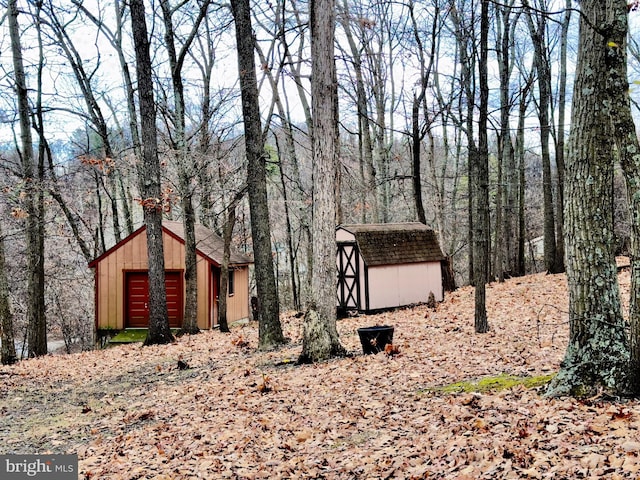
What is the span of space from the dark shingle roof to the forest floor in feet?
26.1

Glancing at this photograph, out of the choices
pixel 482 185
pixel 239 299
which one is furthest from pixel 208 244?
pixel 482 185

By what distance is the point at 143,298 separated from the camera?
66.1ft

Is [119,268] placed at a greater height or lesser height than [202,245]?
lesser

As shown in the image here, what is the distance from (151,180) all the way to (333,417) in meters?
9.92

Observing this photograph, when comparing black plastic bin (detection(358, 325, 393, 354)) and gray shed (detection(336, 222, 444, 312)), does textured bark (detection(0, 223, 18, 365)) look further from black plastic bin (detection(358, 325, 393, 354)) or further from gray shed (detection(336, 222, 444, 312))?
gray shed (detection(336, 222, 444, 312))

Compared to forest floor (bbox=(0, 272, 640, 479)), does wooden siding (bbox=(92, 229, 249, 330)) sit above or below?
above

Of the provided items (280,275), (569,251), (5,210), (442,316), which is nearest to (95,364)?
(5,210)

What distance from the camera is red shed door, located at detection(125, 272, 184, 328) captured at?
19.9 meters

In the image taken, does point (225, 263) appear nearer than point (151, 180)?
No

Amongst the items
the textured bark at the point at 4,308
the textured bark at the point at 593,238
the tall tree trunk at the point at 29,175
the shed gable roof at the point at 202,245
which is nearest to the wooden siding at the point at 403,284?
the shed gable roof at the point at 202,245

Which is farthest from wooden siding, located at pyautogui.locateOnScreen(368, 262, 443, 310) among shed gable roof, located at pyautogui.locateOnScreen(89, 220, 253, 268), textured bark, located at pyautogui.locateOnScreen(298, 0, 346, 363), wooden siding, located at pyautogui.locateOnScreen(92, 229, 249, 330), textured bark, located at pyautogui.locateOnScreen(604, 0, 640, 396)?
textured bark, located at pyautogui.locateOnScreen(604, 0, 640, 396)

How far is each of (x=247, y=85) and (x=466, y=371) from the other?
7.50 metres

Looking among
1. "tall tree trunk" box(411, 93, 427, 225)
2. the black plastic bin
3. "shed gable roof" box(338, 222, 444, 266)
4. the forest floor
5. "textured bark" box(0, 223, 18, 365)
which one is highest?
"tall tree trunk" box(411, 93, 427, 225)

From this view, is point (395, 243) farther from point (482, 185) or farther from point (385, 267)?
point (482, 185)
